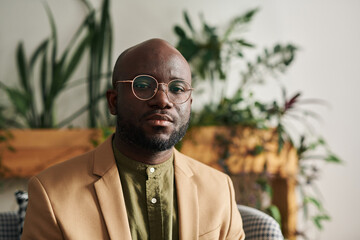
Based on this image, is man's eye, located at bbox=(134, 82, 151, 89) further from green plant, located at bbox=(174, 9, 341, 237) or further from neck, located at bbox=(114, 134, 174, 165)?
green plant, located at bbox=(174, 9, 341, 237)

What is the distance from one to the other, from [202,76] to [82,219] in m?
2.25

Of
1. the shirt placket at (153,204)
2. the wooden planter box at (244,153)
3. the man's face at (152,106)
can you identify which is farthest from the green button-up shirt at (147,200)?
the wooden planter box at (244,153)

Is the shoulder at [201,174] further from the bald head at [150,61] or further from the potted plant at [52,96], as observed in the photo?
the potted plant at [52,96]

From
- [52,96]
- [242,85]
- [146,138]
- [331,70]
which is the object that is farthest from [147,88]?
[331,70]

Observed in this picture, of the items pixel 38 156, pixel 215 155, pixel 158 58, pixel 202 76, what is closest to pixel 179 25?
pixel 202 76

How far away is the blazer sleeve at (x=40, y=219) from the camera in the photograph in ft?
3.63

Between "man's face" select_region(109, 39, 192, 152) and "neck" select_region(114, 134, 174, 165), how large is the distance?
0.17 ft

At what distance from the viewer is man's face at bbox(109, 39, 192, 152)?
3.65ft

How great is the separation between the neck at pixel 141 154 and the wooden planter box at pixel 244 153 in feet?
5.24

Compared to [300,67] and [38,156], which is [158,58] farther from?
[300,67]

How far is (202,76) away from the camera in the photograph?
3.24 meters

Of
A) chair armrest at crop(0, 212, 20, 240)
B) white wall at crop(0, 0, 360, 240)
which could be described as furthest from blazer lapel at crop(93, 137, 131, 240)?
white wall at crop(0, 0, 360, 240)

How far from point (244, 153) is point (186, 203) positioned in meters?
1.78

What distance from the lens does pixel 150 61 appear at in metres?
1.13
